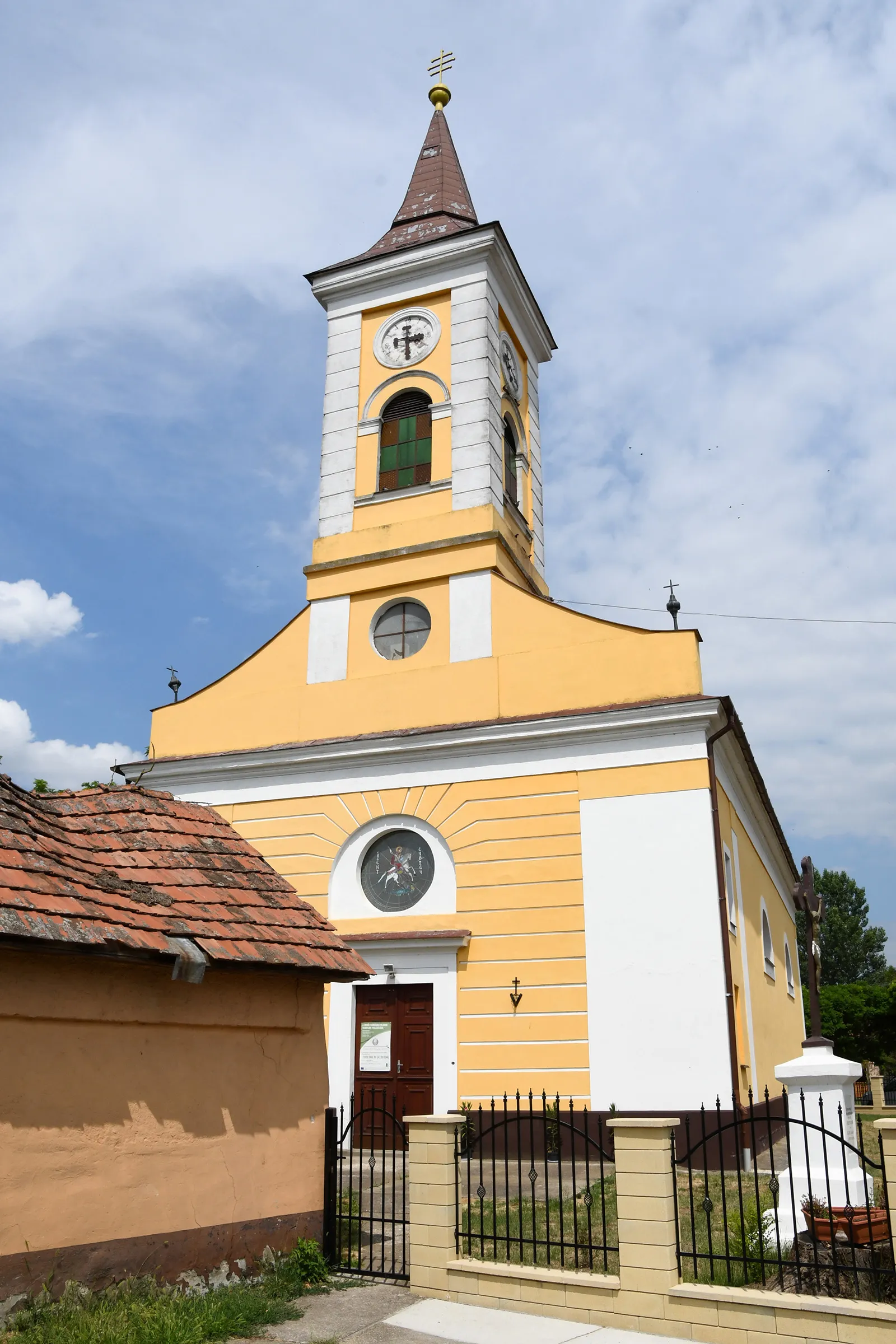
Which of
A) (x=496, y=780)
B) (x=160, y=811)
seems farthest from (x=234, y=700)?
(x=160, y=811)

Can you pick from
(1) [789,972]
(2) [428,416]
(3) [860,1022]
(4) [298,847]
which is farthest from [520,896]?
(3) [860,1022]

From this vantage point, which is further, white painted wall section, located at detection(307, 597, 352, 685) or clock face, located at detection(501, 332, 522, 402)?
clock face, located at detection(501, 332, 522, 402)

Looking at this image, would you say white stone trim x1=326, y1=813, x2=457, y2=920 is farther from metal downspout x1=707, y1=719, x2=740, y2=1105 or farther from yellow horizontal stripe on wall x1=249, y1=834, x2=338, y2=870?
metal downspout x1=707, y1=719, x2=740, y2=1105

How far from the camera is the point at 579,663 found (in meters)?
15.5

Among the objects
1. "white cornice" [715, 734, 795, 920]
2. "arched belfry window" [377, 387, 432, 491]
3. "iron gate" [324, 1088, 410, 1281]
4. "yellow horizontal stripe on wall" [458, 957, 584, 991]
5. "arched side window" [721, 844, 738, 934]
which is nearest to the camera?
"iron gate" [324, 1088, 410, 1281]

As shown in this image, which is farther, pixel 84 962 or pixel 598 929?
pixel 598 929

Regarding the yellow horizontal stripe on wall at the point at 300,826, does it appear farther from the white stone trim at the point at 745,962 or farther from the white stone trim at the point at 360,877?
the white stone trim at the point at 745,962

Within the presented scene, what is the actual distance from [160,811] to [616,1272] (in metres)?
5.05

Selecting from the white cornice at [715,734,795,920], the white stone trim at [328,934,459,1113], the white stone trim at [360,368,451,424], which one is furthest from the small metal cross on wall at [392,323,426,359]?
the white stone trim at [328,934,459,1113]

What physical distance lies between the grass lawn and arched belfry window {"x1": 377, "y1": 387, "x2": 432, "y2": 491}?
13.2 metres

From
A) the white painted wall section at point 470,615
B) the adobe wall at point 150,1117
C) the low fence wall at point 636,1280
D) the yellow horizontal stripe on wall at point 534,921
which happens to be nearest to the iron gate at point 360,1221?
the adobe wall at point 150,1117

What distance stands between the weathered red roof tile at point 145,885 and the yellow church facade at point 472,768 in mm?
Result: 5724

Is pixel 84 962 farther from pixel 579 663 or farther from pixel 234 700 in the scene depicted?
pixel 234 700

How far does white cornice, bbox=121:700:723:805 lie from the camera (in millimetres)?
14500
